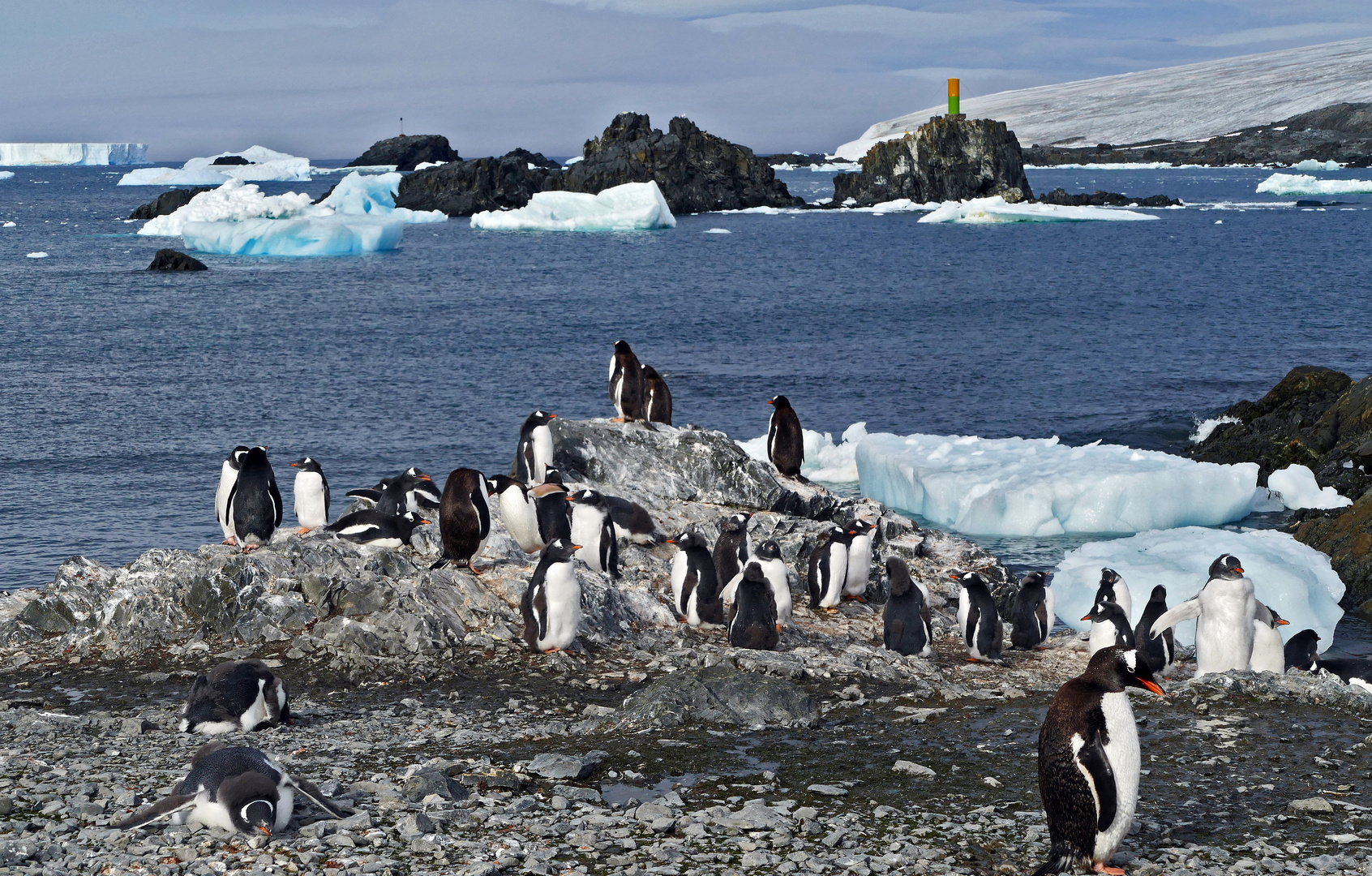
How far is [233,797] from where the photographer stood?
18.0ft

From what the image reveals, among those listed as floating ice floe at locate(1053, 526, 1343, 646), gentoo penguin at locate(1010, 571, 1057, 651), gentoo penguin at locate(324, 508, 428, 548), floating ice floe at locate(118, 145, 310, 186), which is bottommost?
floating ice floe at locate(1053, 526, 1343, 646)

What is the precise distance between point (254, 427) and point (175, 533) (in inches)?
313

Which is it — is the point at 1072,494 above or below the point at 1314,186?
below

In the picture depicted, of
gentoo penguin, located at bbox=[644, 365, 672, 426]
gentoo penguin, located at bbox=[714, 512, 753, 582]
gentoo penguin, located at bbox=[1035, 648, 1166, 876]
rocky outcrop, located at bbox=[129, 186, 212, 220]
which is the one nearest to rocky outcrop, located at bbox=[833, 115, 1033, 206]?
rocky outcrop, located at bbox=[129, 186, 212, 220]

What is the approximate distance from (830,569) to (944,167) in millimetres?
97794

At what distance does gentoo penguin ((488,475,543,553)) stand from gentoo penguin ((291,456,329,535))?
1751 mm

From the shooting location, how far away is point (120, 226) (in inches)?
3305

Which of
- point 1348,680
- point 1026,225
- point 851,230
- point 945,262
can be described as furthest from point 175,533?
point 1026,225

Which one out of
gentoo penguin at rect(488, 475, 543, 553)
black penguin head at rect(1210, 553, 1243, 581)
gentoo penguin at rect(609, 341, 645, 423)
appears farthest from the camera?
gentoo penguin at rect(609, 341, 645, 423)

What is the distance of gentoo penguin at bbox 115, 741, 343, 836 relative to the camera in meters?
5.48

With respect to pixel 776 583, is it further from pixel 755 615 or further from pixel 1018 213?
pixel 1018 213

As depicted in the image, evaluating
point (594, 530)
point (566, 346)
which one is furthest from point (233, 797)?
point (566, 346)

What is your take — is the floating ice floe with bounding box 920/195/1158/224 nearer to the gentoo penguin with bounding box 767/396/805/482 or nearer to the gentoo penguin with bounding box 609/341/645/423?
the gentoo penguin with bounding box 767/396/805/482

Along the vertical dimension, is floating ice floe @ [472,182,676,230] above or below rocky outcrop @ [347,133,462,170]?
below
